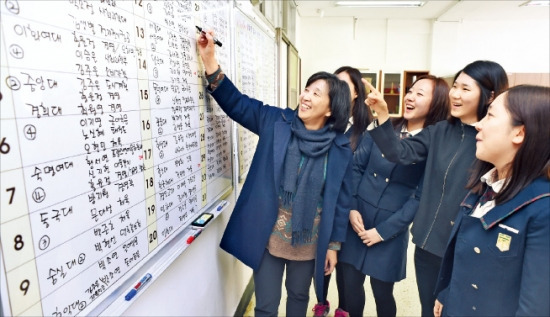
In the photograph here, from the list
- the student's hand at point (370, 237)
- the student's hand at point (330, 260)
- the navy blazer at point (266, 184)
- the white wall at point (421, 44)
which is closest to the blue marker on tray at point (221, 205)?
the navy blazer at point (266, 184)

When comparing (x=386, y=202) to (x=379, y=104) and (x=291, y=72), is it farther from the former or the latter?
(x=291, y=72)

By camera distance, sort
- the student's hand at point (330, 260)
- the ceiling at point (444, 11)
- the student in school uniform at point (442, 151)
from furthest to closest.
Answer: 1. the ceiling at point (444, 11)
2. the student's hand at point (330, 260)
3. the student in school uniform at point (442, 151)

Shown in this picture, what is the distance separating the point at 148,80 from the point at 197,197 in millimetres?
516

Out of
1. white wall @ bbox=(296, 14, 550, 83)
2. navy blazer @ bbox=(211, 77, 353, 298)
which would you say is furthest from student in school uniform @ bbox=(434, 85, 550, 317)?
white wall @ bbox=(296, 14, 550, 83)

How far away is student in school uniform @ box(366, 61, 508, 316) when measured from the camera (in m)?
1.32

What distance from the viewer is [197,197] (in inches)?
49.6

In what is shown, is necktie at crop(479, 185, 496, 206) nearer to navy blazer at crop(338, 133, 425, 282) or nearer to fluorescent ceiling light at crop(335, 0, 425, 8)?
navy blazer at crop(338, 133, 425, 282)

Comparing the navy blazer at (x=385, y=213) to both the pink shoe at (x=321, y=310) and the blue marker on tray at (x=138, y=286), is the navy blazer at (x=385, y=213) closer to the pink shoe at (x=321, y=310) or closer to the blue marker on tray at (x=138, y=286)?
the pink shoe at (x=321, y=310)

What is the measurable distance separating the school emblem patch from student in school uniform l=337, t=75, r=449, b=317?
0.56 m

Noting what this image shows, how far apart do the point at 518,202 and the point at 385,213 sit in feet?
2.27

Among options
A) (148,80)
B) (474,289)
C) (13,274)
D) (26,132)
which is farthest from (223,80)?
(474,289)

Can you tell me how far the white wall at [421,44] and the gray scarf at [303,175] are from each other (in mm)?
4853

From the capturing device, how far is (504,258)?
96 cm

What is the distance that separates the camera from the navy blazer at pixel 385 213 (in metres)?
1.55
